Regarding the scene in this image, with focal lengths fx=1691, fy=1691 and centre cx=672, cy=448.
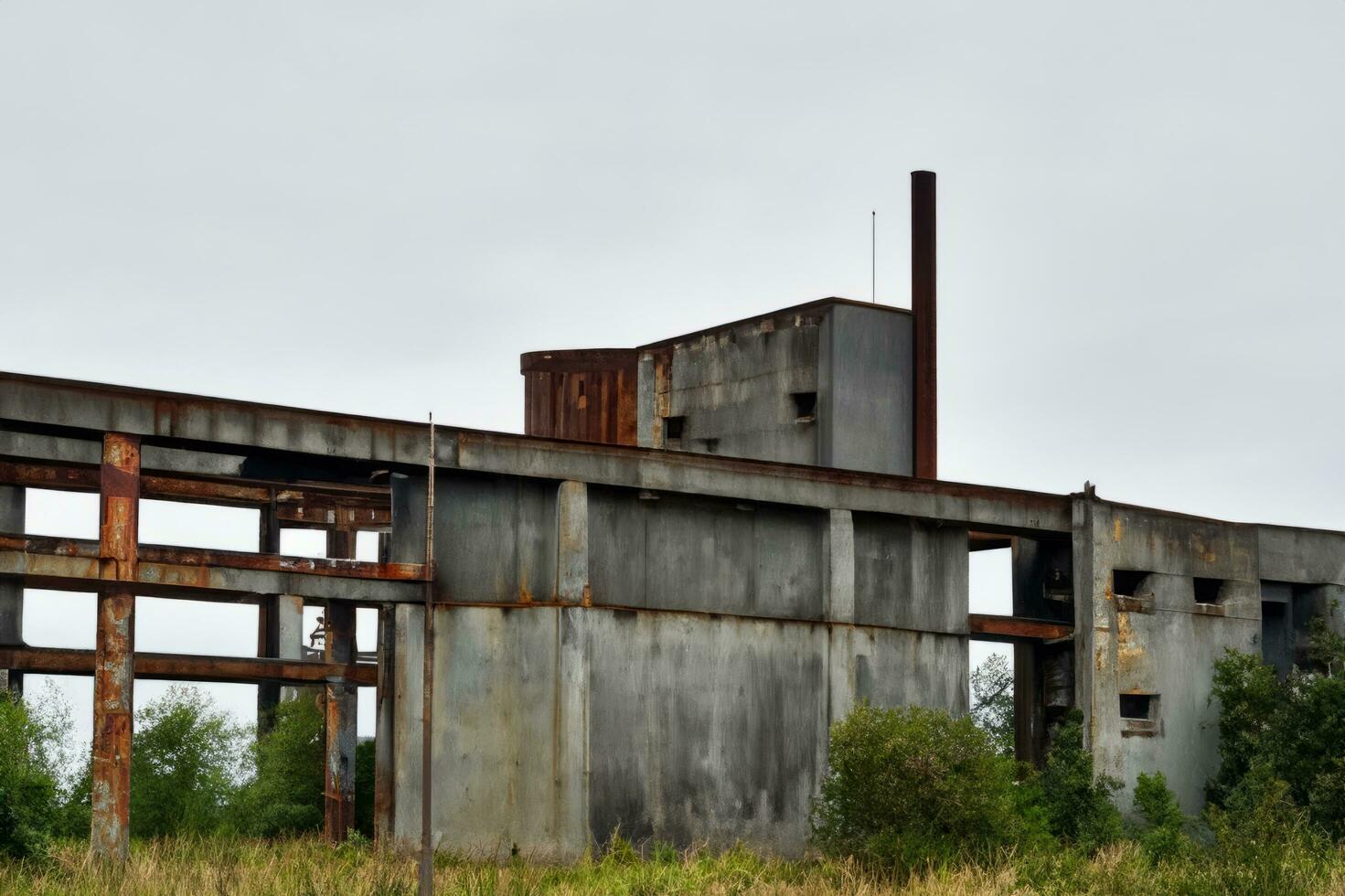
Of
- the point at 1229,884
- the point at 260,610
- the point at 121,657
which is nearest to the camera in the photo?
the point at 1229,884

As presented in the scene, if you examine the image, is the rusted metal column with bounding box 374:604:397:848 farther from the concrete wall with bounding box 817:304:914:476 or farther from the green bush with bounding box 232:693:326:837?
the concrete wall with bounding box 817:304:914:476

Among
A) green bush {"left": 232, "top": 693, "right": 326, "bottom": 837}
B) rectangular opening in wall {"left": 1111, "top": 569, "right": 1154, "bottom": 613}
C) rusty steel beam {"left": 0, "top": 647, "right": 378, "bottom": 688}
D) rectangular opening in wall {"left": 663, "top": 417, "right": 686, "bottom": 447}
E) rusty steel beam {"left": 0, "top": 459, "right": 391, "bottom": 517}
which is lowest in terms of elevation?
green bush {"left": 232, "top": 693, "right": 326, "bottom": 837}

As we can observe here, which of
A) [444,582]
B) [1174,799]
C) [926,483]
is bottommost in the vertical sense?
[1174,799]

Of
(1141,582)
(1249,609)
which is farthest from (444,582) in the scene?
(1249,609)

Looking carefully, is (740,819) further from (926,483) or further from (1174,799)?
(1174,799)

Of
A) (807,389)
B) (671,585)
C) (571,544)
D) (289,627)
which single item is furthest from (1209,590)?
(289,627)

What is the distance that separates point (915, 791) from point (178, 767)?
1612cm

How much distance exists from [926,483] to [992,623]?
9.13 feet

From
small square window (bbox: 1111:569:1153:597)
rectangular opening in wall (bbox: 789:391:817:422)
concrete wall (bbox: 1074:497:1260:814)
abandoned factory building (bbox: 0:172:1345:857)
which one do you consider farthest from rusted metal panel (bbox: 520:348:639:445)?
small square window (bbox: 1111:569:1153:597)

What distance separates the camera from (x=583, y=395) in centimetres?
3041

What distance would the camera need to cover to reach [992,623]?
84.7 ft

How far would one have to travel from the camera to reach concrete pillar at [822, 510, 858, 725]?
23.2 meters

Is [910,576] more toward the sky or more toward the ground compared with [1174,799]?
more toward the sky

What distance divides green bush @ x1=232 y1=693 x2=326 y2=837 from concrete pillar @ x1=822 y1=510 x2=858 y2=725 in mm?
11042
